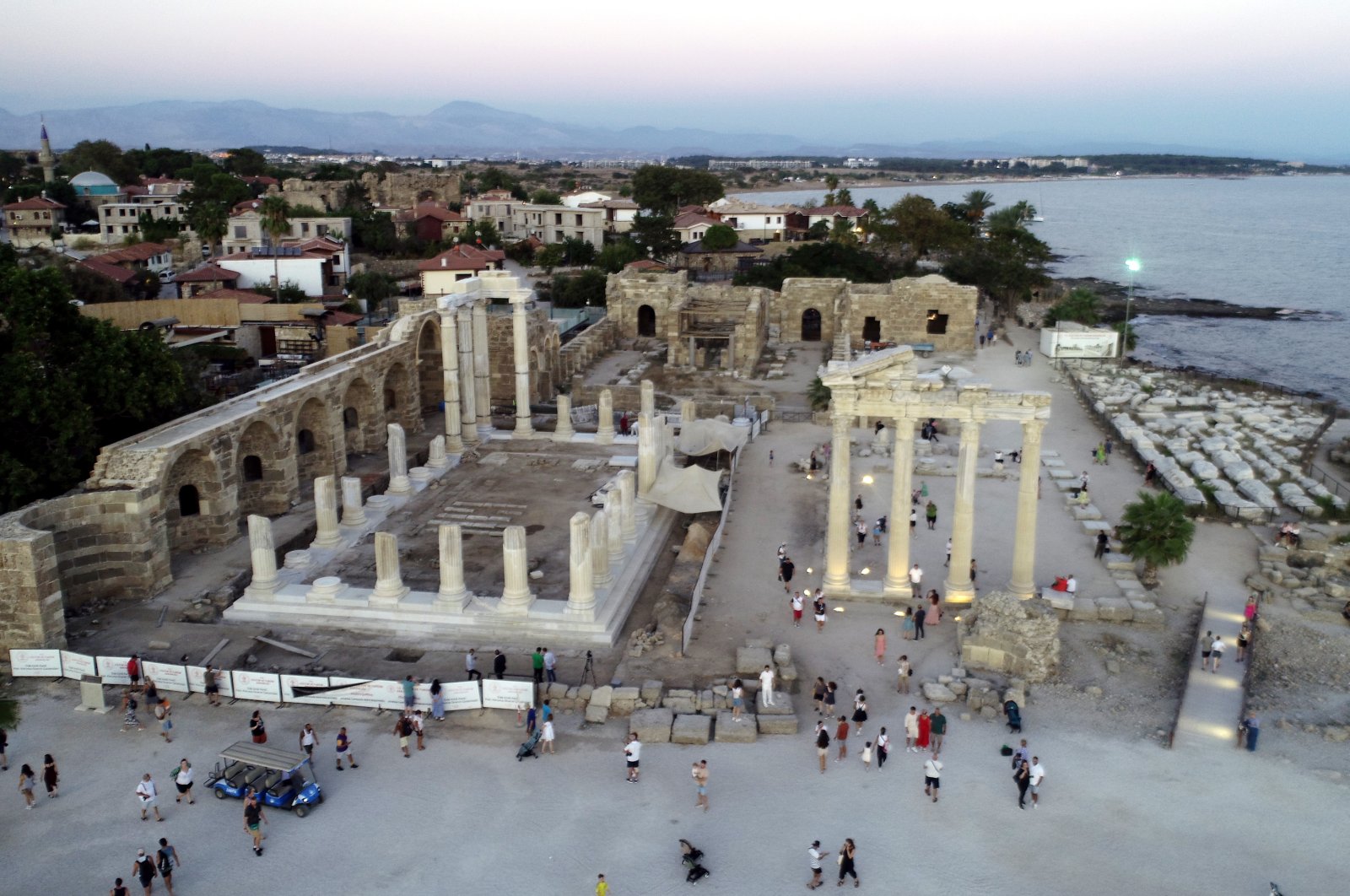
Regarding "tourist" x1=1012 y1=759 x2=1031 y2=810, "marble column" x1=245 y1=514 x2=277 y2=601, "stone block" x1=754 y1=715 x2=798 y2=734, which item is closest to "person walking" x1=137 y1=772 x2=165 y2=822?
"marble column" x1=245 y1=514 x2=277 y2=601

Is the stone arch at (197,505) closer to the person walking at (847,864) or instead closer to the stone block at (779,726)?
the stone block at (779,726)

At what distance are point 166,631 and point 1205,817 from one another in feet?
63.6

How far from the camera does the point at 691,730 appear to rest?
18.7m

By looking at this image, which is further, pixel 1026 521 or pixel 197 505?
pixel 197 505

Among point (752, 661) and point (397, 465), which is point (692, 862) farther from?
point (397, 465)

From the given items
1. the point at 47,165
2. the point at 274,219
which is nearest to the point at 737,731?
the point at 274,219

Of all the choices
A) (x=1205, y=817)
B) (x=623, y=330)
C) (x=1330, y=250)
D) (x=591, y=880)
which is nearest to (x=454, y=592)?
(x=591, y=880)

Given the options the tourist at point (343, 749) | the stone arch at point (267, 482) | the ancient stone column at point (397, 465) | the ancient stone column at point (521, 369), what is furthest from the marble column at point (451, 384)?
the tourist at point (343, 749)

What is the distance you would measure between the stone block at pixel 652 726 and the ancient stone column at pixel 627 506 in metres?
7.78

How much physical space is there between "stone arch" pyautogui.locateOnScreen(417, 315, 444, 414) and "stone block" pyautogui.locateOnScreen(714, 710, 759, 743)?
83.1ft

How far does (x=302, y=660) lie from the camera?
21.7 meters

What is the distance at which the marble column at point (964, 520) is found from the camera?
2288 centimetres

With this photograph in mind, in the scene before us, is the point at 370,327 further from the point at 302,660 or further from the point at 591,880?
the point at 591,880

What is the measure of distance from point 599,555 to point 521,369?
13.0 meters
